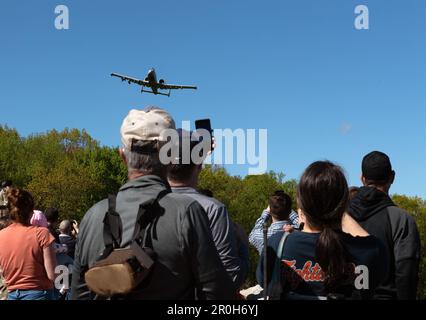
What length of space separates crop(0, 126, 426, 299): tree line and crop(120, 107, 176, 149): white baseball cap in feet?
167

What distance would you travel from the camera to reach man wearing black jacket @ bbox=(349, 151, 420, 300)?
173 inches

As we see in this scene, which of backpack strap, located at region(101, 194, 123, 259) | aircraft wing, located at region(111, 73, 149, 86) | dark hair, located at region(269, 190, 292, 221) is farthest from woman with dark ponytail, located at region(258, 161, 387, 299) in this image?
aircraft wing, located at region(111, 73, 149, 86)

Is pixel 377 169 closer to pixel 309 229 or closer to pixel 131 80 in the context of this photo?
pixel 309 229

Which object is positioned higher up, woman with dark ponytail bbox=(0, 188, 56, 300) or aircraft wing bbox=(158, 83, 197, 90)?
aircraft wing bbox=(158, 83, 197, 90)

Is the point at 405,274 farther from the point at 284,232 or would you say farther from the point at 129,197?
the point at 129,197

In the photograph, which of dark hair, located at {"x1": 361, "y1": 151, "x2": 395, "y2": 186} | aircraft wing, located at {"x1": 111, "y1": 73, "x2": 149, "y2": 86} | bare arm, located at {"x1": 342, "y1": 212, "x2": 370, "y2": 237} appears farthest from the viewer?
aircraft wing, located at {"x1": 111, "y1": 73, "x2": 149, "y2": 86}

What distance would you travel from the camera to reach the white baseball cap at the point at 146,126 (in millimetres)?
3178

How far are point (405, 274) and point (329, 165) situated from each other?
1551mm

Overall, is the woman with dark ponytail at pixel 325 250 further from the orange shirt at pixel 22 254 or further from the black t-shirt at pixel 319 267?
the orange shirt at pixel 22 254

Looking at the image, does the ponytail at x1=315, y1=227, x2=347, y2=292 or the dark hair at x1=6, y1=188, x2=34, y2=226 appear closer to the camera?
the ponytail at x1=315, y1=227, x2=347, y2=292

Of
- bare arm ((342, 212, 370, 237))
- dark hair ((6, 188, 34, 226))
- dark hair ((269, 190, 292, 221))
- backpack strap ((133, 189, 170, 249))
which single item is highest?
backpack strap ((133, 189, 170, 249))

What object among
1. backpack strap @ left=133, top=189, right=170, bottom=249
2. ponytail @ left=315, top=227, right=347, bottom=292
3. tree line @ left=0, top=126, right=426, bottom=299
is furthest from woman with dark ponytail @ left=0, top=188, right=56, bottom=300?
tree line @ left=0, top=126, right=426, bottom=299

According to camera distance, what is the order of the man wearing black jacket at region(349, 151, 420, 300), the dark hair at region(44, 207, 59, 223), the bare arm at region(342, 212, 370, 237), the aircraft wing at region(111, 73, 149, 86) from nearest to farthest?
the bare arm at region(342, 212, 370, 237), the man wearing black jacket at region(349, 151, 420, 300), the dark hair at region(44, 207, 59, 223), the aircraft wing at region(111, 73, 149, 86)

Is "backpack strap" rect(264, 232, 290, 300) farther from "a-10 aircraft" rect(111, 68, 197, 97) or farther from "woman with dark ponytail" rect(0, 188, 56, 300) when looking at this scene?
"a-10 aircraft" rect(111, 68, 197, 97)
